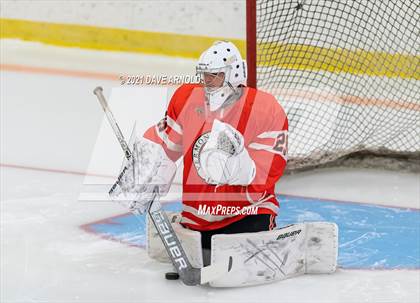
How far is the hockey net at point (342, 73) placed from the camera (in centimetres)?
409

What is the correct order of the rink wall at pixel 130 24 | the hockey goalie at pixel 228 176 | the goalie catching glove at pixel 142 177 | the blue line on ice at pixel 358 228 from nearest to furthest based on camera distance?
the hockey goalie at pixel 228 176 → the goalie catching glove at pixel 142 177 → the blue line on ice at pixel 358 228 → the rink wall at pixel 130 24

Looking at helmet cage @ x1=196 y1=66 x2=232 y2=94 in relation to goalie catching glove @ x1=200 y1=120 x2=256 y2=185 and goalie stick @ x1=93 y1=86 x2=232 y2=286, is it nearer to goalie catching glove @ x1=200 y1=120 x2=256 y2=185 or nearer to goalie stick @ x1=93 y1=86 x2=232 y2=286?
goalie catching glove @ x1=200 y1=120 x2=256 y2=185

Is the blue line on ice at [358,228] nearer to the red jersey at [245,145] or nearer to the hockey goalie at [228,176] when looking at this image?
the hockey goalie at [228,176]

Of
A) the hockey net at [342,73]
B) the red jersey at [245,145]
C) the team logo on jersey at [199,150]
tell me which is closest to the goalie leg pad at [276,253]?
the red jersey at [245,145]

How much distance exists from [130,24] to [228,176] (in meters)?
3.06

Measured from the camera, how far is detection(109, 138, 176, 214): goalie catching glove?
3.04 metres

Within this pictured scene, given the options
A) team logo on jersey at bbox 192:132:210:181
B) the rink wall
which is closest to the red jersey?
team logo on jersey at bbox 192:132:210:181

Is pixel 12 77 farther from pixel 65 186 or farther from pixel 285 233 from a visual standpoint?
pixel 285 233

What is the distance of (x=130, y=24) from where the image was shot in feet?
19.0

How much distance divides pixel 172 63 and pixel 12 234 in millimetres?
2296

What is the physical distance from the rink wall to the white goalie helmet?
2.49m

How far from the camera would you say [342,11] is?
4074mm

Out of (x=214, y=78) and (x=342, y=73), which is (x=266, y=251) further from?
(x=342, y=73)

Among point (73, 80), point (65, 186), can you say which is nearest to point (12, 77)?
point (73, 80)
